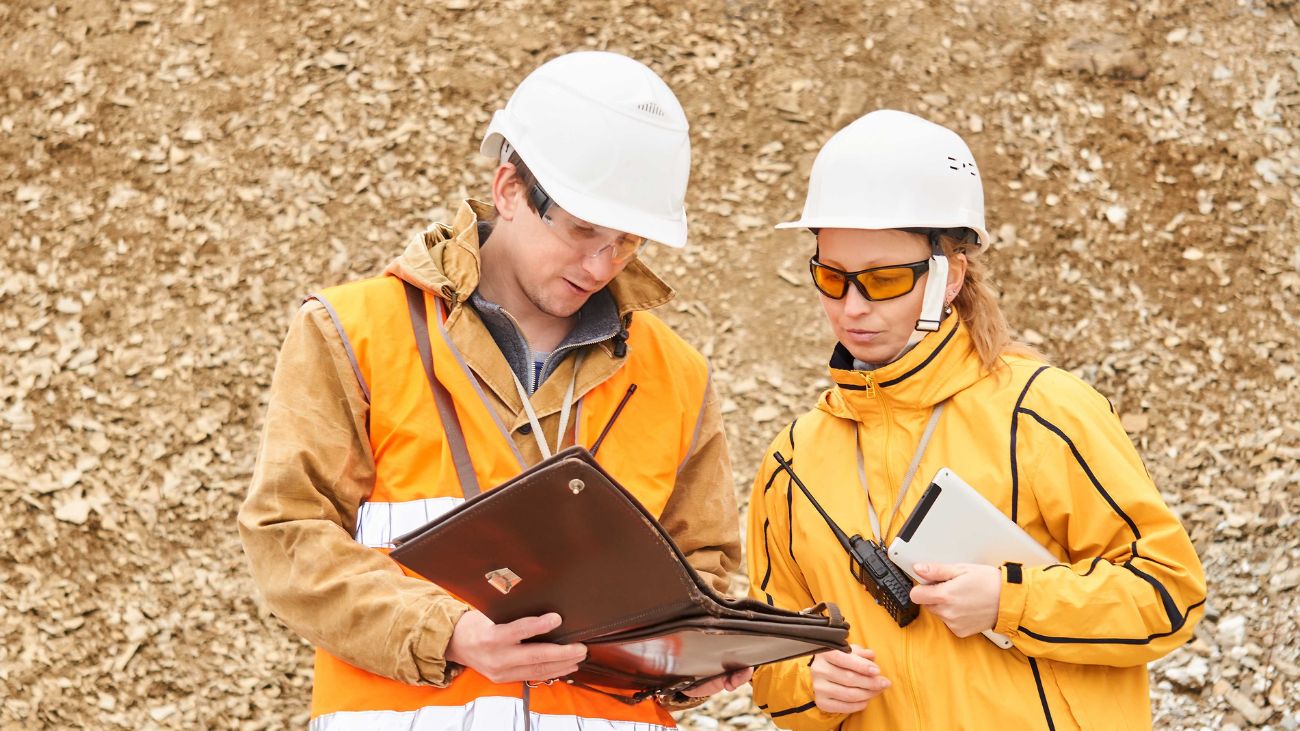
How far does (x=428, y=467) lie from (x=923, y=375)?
3.81 feet

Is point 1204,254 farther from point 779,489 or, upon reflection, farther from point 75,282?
point 75,282

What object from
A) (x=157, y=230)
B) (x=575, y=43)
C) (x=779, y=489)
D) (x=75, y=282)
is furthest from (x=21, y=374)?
(x=779, y=489)

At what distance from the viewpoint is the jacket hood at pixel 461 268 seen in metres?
2.73

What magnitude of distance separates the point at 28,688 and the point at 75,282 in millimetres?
2422

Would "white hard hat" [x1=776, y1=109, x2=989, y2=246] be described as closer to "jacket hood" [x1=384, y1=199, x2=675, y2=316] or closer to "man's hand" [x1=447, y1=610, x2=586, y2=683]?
"jacket hood" [x1=384, y1=199, x2=675, y2=316]

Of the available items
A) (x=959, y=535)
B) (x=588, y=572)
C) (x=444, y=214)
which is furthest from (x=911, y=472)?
(x=444, y=214)

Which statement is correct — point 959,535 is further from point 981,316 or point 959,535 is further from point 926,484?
point 981,316

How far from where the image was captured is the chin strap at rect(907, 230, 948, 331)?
2848 mm

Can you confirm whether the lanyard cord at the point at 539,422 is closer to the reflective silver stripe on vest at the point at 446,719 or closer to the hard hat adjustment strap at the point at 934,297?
the reflective silver stripe on vest at the point at 446,719

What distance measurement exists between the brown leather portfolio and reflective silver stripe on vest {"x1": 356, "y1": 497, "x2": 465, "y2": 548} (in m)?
0.30

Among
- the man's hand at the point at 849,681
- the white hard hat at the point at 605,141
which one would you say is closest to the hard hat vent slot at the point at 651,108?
the white hard hat at the point at 605,141

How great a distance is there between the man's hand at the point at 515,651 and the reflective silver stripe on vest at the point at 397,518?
11.8 inches

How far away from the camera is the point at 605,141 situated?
268 centimetres

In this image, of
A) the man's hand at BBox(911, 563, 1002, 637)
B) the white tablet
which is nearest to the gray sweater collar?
the white tablet
